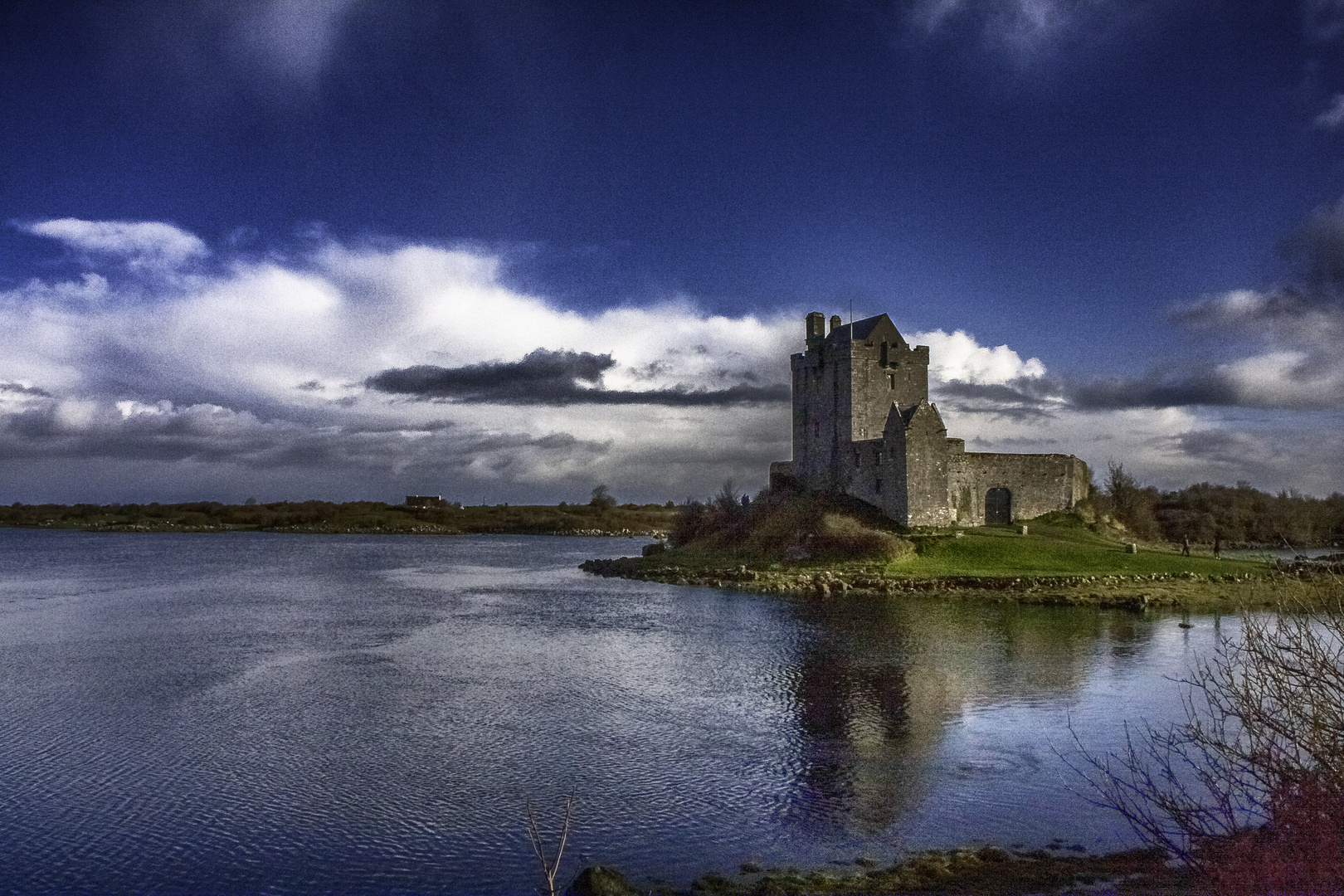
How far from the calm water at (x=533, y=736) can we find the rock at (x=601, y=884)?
46 cm

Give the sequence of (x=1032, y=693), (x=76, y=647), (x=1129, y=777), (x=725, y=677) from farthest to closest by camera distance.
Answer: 1. (x=76, y=647)
2. (x=725, y=677)
3. (x=1032, y=693)
4. (x=1129, y=777)

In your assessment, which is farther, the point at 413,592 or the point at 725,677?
the point at 413,592

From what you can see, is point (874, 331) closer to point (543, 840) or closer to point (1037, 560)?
point (1037, 560)

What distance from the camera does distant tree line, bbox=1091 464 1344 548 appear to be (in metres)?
58.5

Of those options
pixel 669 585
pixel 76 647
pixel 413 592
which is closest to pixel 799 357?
pixel 669 585

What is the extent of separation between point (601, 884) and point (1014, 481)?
46.0 meters

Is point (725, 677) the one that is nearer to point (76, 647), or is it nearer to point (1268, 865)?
point (1268, 865)

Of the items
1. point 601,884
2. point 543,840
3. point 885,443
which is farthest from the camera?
point 885,443

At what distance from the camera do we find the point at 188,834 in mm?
12531

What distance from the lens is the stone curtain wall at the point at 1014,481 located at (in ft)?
164

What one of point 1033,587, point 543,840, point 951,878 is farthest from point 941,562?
point 543,840

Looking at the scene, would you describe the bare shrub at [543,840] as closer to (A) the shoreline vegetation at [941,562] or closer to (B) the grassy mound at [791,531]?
(A) the shoreline vegetation at [941,562]

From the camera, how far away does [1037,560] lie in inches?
1657

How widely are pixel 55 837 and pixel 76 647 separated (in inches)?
732
